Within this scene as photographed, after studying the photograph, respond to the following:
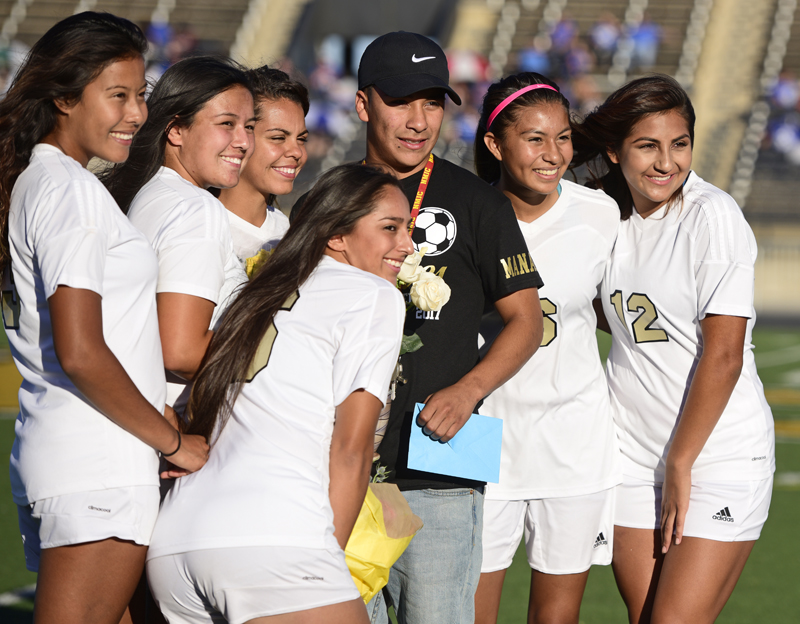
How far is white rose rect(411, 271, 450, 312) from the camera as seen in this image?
284cm

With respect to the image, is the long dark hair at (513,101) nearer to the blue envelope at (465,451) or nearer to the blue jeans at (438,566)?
the blue envelope at (465,451)

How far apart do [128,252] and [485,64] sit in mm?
23654

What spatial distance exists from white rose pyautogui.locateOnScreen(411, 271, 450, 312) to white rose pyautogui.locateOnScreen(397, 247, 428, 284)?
2cm

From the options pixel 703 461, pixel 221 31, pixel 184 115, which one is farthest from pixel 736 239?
pixel 221 31

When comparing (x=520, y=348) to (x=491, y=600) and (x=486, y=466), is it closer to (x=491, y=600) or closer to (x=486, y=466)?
(x=486, y=466)

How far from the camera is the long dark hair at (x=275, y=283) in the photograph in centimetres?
246

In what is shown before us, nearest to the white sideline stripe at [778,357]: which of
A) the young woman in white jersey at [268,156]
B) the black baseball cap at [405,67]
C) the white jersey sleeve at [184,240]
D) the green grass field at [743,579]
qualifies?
the green grass field at [743,579]

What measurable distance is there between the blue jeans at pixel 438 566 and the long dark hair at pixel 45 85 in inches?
61.4

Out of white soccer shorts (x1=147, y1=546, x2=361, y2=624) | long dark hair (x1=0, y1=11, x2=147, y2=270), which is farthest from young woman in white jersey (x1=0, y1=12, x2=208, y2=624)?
white soccer shorts (x1=147, y1=546, x2=361, y2=624)

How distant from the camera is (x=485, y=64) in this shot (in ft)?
81.9

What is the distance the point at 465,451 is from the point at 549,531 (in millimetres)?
678

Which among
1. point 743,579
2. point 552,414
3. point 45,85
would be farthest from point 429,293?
point 743,579

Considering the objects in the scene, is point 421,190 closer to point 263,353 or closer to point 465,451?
point 465,451

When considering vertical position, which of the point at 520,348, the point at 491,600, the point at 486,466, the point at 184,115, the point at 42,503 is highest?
the point at 184,115
